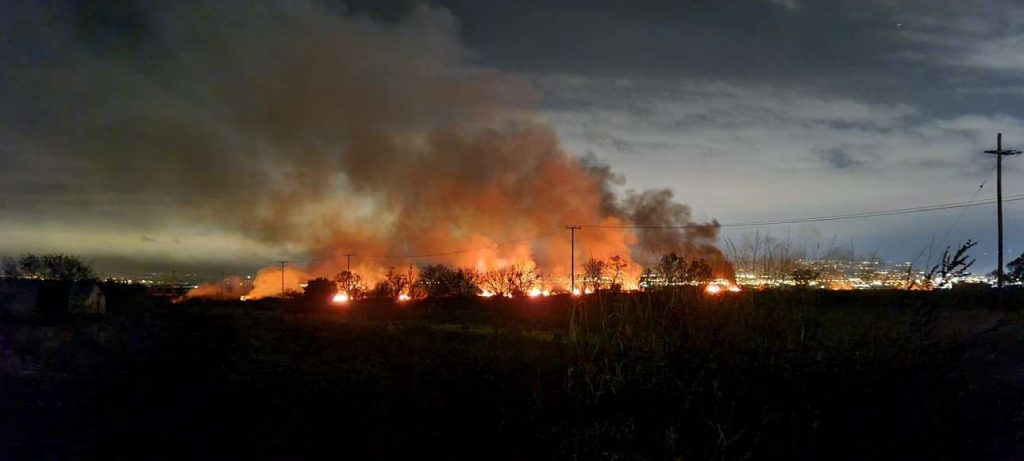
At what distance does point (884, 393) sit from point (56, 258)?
3394 inches

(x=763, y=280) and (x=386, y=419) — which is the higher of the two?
(x=763, y=280)

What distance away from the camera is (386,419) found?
8.35m

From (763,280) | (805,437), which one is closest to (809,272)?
(763,280)

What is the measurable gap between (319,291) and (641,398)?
203 ft

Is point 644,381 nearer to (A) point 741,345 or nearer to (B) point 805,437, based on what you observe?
(A) point 741,345

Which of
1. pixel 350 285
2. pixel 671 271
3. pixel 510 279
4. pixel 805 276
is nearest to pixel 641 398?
pixel 671 271

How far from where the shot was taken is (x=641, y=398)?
25.9ft

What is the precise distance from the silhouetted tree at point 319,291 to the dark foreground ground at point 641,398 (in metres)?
54.7

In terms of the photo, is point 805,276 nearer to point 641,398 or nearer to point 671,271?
point 671,271

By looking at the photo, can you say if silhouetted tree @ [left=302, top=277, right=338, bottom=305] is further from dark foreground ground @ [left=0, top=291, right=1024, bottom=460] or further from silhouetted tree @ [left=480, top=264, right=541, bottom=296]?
dark foreground ground @ [left=0, top=291, right=1024, bottom=460]

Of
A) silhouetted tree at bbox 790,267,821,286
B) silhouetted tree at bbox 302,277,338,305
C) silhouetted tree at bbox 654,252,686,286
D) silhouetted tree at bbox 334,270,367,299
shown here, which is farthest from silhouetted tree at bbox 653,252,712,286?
silhouetted tree at bbox 334,270,367,299

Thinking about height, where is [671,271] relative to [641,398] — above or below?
above

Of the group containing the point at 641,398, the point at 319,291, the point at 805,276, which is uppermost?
the point at 805,276

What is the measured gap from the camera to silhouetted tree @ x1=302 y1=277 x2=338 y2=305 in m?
65.1
